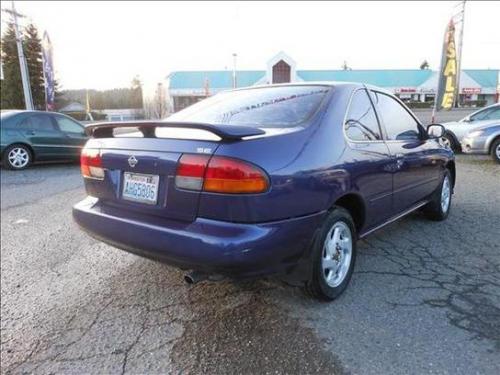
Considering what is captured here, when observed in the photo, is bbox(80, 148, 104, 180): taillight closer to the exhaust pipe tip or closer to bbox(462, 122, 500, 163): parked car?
the exhaust pipe tip

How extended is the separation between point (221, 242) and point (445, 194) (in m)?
3.47

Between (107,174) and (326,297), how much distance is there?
5.69ft

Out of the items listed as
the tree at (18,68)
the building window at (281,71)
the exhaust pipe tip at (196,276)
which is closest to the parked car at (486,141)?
the exhaust pipe tip at (196,276)

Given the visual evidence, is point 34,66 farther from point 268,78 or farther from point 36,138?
point 268,78

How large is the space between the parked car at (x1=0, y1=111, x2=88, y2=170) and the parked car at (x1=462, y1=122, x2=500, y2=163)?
29.4 feet

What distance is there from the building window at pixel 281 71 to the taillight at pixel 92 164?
41.6 m

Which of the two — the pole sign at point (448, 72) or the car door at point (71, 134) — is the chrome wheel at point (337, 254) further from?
the car door at point (71, 134)

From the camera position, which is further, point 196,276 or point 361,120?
point 361,120

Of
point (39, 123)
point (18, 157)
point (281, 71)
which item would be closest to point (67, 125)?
point (39, 123)

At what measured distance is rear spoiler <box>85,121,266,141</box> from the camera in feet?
7.55

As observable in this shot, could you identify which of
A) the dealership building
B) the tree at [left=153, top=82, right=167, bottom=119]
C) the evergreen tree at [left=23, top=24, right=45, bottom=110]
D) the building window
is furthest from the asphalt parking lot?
the building window

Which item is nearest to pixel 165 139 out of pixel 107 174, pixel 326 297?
pixel 107 174

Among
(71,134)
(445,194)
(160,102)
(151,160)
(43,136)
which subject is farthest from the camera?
(160,102)

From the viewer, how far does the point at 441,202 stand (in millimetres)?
4598
